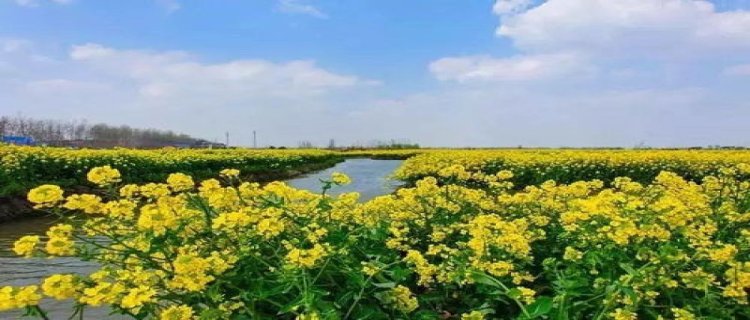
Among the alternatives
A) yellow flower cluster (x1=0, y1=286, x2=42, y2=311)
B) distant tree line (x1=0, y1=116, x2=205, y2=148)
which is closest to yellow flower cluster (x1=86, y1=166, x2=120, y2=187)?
yellow flower cluster (x1=0, y1=286, x2=42, y2=311)

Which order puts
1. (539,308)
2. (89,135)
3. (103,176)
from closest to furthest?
(539,308), (103,176), (89,135)

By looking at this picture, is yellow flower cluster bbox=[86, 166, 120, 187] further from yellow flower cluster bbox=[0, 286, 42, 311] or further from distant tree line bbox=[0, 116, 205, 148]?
distant tree line bbox=[0, 116, 205, 148]

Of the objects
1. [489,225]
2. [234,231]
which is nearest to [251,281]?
[234,231]

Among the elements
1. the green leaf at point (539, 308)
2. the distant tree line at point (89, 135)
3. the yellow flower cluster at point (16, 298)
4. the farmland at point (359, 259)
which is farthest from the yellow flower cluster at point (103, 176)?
the distant tree line at point (89, 135)

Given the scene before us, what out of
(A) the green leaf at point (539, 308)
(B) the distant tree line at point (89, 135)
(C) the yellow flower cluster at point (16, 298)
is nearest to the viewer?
(C) the yellow flower cluster at point (16, 298)

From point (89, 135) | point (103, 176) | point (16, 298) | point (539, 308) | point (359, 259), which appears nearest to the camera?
point (16, 298)

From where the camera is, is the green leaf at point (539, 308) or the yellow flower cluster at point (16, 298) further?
the green leaf at point (539, 308)

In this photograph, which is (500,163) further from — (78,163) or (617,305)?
(617,305)

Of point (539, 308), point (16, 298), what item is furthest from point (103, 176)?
point (539, 308)

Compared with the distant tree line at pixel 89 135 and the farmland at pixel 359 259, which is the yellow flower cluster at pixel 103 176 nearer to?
the farmland at pixel 359 259

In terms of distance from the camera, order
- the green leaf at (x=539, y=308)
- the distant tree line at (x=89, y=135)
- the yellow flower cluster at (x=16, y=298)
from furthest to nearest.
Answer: the distant tree line at (x=89, y=135) → the green leaf at (x=539, y=308) → the yellow flower cluster at (x=16, y=298)

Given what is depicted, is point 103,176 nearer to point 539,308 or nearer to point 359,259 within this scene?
point 359,259

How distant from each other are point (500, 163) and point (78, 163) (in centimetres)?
922

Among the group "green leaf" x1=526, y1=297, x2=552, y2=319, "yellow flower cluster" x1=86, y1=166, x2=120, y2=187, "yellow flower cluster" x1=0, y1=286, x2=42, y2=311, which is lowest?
"green leaf" x1=526, y1=297, x2=552, y2=319
